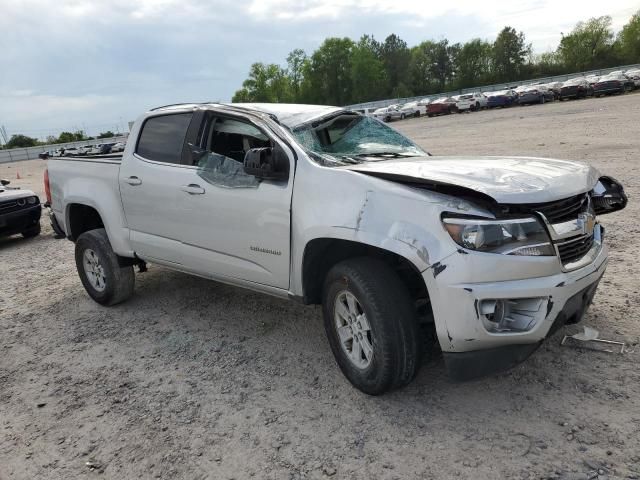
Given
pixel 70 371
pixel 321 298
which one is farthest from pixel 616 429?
pixel 70 371

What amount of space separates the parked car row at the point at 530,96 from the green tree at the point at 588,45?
48.2 m

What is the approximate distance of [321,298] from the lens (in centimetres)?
362

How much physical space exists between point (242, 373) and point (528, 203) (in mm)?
2257

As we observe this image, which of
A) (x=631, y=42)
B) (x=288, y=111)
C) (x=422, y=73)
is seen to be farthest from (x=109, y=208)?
(x=422, y=73)

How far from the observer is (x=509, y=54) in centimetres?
8956

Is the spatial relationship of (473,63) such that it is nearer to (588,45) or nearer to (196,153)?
(588,45)

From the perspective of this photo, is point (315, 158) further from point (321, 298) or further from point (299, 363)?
A: point (299, 363)

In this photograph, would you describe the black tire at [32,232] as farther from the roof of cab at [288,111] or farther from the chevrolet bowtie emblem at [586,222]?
the chevrolet bowtie emblem at [586,222]

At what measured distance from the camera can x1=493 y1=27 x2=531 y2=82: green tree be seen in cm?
8888

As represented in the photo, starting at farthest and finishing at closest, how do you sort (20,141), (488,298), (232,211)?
1. (20,141)
2. (232,211)
3. (488,298)

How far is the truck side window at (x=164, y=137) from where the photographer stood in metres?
4.44

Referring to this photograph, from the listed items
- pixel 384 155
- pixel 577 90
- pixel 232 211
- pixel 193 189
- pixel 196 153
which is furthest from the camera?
pixel 577 90

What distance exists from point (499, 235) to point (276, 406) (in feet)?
5.63

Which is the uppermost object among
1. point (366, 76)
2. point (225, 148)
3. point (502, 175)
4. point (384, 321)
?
point (366, 76)
